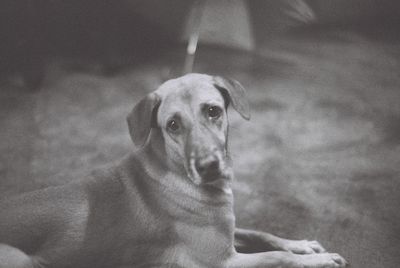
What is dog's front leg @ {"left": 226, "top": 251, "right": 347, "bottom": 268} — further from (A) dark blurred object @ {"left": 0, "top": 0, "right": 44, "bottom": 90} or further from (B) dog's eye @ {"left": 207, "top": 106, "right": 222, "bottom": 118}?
(A) dark blurred object @ {"left": 0, "top": 0, "right": 44, "bottom": 90}

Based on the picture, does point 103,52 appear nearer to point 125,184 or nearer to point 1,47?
point 1,47

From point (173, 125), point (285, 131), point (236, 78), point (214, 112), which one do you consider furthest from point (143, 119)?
point (285, 131)

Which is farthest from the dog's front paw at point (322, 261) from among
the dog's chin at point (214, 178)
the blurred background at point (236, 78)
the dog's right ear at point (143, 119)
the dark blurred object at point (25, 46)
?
the dark blurred object at point (25, 46)

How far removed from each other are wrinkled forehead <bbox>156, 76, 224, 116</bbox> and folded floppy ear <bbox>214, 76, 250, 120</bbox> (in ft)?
0.10

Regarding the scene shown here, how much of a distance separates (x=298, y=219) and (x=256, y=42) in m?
0.75

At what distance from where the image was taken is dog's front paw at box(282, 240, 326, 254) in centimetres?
165

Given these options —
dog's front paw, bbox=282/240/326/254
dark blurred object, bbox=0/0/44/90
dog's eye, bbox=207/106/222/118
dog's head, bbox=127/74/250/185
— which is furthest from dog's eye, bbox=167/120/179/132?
dark blurred object, bbox=0/0/44/90

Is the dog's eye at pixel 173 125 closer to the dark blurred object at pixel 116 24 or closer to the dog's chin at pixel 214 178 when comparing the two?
the dog's chin at pixel 214 178

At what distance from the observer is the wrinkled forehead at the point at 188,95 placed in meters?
1.59

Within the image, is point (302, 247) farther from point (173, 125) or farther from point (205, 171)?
point (173, 125)

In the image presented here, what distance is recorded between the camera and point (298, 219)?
173 cm

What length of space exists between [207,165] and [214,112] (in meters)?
0.20

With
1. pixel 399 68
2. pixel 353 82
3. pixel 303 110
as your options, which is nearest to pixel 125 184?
pixel 303 110

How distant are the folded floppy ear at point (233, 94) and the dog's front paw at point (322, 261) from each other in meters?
0.53
